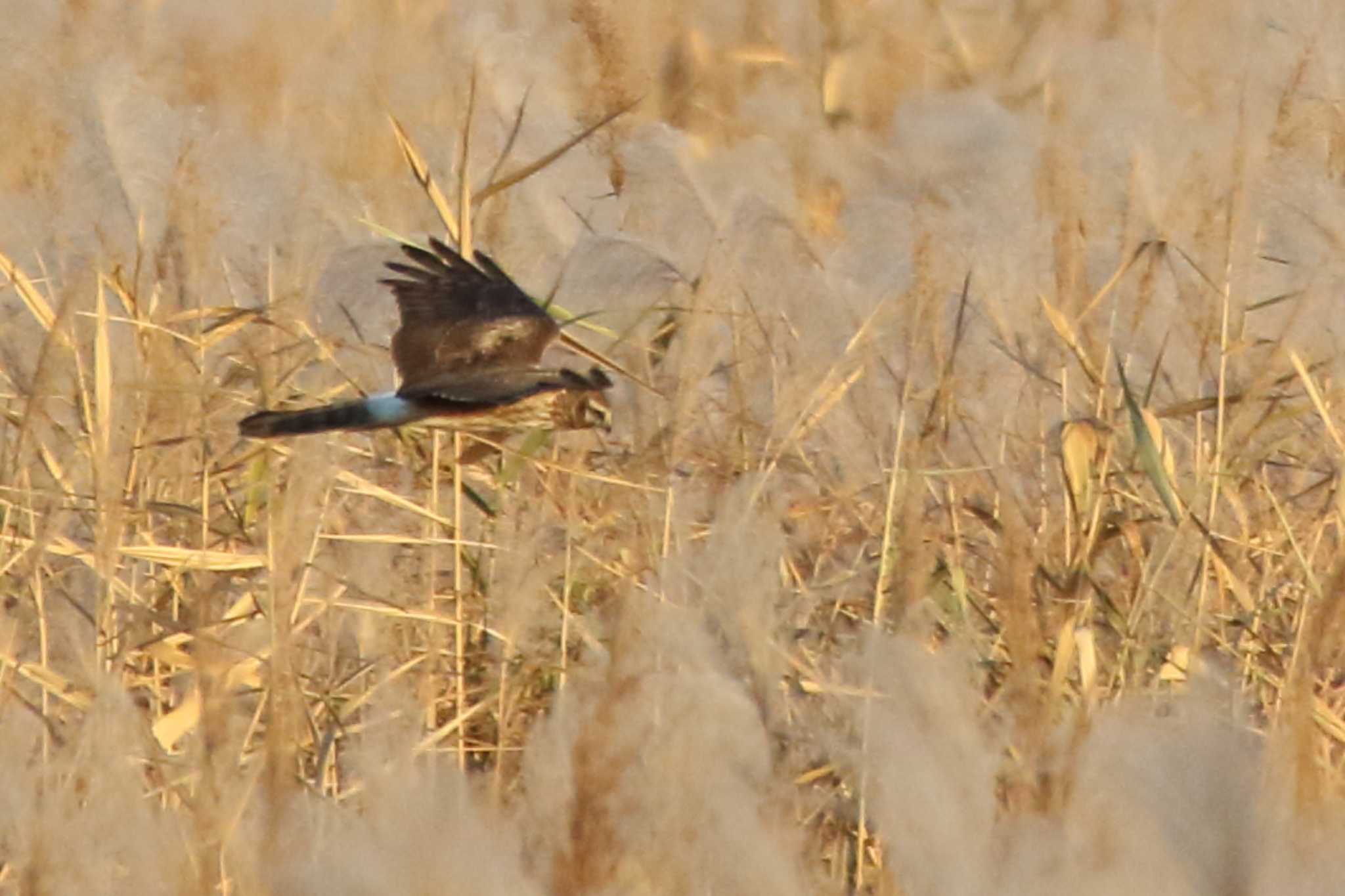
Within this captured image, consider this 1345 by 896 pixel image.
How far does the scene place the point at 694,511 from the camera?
212 centimetres

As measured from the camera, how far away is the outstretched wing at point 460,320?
2557 millimetres

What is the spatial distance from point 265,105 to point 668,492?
2.56 meters

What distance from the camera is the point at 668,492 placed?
1.86 m

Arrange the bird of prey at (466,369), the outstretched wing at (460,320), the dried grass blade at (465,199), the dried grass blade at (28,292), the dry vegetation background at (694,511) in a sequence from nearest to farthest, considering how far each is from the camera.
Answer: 1. the dry vegetation background at (694,511)
2. the dried grass blade at (28,292)
3. the dried grass blade at (465,199)
4. the bird of prey at (466,369)
5. the outstretched wing at (460,320)

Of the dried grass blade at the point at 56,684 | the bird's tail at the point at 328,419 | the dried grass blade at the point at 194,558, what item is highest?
the bird's tail at the point at 328,419

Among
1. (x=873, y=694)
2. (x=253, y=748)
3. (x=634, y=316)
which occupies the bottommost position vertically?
(x=253, y=748)

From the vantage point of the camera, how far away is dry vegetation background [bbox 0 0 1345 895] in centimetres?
137

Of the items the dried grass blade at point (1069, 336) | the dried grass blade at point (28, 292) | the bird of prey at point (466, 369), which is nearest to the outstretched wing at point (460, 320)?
the bird of prey at point (466, 369)

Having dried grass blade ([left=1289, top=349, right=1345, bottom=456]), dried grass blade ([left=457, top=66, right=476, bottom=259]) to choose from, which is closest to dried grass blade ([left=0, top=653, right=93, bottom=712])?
dried grass blade ([left=457, top=66, right=476, bottom=259])

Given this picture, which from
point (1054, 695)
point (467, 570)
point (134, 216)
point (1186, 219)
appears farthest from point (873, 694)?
point (134, 216)

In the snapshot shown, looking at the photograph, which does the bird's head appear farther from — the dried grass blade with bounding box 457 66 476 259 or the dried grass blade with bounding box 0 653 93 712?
the dried grass blade with bounding box 0 653 93 712

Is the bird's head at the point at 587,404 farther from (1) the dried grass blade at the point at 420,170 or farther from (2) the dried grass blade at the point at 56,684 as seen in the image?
(2) the dried grass blade at the point at 56,684

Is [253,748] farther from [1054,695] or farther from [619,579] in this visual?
[1054,695]

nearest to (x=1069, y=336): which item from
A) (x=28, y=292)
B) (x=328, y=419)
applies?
(x=328, y=419)
